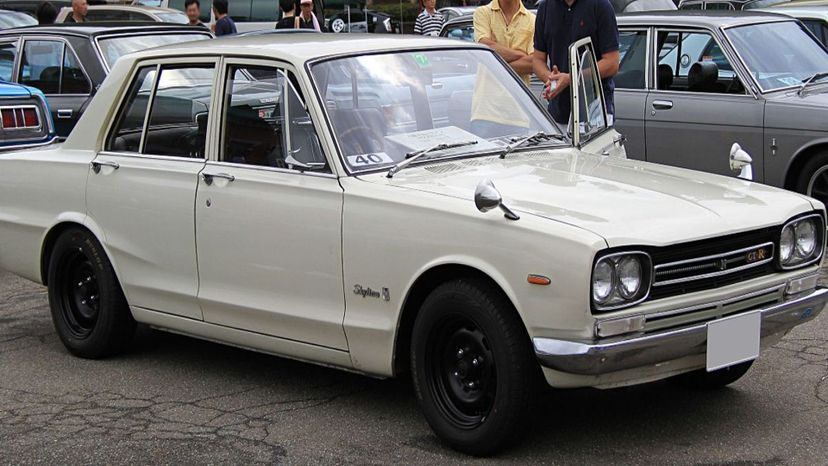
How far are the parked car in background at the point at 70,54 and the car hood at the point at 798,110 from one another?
5.31 m

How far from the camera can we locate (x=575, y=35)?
320 inches

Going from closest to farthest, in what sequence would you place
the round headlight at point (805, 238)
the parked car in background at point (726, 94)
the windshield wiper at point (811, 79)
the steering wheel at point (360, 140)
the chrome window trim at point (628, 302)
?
the chrome window trim at point (628, 302)
the round headlight at point (805, 238)
the steering wheel at point (360, 140)
the parked car in background at point (726, 94)
the windshield wiper at point (811, 79)

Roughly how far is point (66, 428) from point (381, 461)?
1.53 metres

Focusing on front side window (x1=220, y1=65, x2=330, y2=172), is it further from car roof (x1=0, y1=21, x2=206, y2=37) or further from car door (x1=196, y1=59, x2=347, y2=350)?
car roof (x1=0, y1=21, x2=206, y2=37)

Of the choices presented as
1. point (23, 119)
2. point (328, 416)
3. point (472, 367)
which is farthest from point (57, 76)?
point (472, 367)

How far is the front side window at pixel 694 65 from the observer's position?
951cm

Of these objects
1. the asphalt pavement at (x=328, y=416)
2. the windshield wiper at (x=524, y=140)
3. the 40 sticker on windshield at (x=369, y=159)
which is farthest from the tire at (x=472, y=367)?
the windshield wiper at (x=524, y=140)

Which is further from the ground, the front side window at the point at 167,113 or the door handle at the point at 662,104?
the front side window at the point at 167,113

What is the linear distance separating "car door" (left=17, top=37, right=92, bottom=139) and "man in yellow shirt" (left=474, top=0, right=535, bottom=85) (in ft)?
12.7

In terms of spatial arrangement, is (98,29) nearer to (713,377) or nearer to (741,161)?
(741,161)

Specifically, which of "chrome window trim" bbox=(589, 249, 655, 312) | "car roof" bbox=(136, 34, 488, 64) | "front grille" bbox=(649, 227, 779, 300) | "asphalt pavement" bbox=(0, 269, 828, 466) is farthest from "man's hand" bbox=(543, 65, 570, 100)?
"chrome window trim" bbox=(589, 249, 655, 312)

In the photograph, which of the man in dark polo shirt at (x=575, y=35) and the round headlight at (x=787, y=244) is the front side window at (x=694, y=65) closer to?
the man in dark polo shirt at (x=575, y=35)

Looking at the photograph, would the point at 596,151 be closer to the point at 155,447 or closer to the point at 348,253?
the point at 348,253

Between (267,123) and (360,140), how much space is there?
20.6 inches
